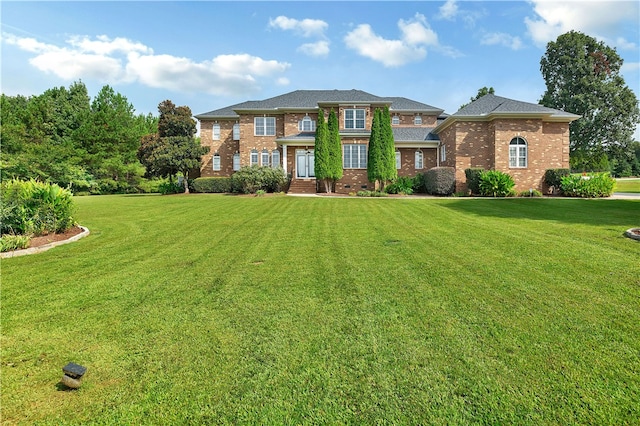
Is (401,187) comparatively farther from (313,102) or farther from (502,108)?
(313,102)

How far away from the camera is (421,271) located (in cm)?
502

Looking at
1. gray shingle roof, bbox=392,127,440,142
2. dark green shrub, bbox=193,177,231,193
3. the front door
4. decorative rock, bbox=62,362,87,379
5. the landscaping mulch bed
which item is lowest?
decorative rock, bbox=62,362,87,379

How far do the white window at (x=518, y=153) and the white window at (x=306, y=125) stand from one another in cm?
1475

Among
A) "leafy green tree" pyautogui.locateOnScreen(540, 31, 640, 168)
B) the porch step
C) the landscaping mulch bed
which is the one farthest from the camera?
"leafy green tree" pyautogui.locateOnScreen(540, 31, 640, 168)

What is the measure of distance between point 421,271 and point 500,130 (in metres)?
19.2

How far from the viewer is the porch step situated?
81.3 feet

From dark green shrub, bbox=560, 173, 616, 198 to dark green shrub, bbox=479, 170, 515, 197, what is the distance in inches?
124

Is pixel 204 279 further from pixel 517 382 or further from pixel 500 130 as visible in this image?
pixel 500 130

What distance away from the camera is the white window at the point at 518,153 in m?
20.7

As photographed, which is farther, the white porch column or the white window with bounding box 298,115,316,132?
the white window with bounding box 298,115,316,132

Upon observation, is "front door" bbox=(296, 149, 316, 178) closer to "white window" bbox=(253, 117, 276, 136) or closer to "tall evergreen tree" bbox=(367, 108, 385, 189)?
"white window" bbox=(253, 117, 276, 136)

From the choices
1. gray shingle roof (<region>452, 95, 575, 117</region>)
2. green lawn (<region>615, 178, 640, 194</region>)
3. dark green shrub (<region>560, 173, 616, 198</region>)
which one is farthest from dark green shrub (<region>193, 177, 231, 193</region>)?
green lawn (<region>615, 178, 640, 194</region>)

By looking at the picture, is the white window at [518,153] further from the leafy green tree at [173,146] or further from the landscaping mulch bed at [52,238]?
the leafy green tree at [173,146]

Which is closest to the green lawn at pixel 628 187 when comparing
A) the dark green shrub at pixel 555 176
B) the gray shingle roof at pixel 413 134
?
the dark green shrub at pixel 555 176
